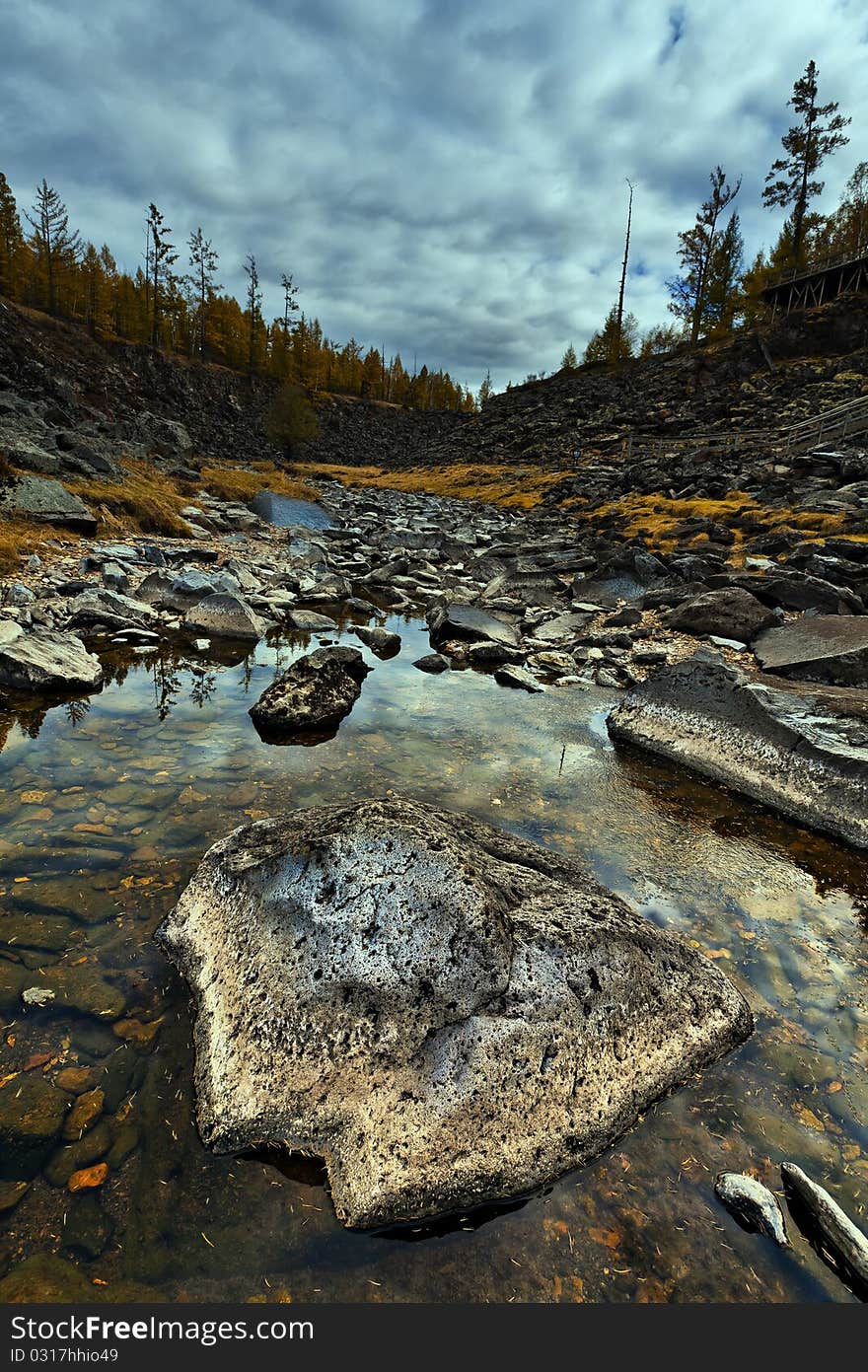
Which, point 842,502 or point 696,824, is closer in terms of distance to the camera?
point 696,824

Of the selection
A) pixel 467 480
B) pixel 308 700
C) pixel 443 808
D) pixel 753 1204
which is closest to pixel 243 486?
pixel 467 480

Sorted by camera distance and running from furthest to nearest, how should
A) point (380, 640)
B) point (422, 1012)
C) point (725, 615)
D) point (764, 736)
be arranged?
1. point (380, 640)
2. point (725, 615)
3. point (764, 736)
4. point (422, 1012)

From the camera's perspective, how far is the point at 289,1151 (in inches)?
114

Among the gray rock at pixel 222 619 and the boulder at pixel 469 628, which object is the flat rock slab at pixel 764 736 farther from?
the gray rock at pixel 222 619

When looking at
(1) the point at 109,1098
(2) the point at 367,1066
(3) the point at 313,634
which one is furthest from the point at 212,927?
(3) the point at 313,634

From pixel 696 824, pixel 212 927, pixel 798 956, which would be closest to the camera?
pixel 212 927

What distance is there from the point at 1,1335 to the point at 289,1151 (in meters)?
1.17

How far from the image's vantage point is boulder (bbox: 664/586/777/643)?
11.8 m

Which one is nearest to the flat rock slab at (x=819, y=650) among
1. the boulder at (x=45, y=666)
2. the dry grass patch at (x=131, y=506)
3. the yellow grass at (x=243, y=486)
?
the boulder at (x=45, y=666)

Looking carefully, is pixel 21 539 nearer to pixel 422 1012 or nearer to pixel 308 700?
pixel 308 700

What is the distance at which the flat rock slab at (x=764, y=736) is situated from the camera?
6.27 m

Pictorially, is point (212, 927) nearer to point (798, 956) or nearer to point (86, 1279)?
point (86, 1279)

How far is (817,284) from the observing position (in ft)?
194

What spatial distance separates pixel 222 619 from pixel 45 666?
426 centimetres
